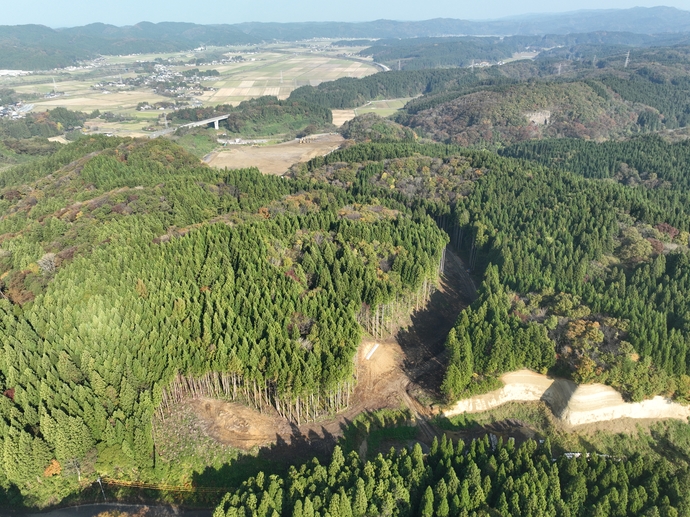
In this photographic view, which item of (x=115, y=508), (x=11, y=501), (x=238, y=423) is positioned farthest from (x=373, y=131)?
(x=11, y=501)

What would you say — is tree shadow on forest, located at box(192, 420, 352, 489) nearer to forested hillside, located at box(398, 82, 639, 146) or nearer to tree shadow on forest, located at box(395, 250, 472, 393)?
tree shadow on forest, located at box(395, 250, 472, 393)

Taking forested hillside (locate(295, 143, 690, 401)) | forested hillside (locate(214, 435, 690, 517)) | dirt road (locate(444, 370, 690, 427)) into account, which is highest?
forested hillside (locate(295, 143, 690, 401))

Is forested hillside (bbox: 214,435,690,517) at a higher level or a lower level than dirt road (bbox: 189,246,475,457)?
higher

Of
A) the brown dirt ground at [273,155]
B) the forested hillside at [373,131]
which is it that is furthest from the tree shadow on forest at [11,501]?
the forested hillside at [373,131]

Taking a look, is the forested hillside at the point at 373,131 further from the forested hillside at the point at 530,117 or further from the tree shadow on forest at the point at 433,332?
the tree shadow on forest at the point at 433,332

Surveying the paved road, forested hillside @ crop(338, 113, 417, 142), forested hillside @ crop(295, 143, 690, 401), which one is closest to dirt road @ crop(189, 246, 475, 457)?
forested hillside @ crop(295, 143, 690, 401)

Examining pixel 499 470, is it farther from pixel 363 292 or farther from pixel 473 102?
pixel 473 102
